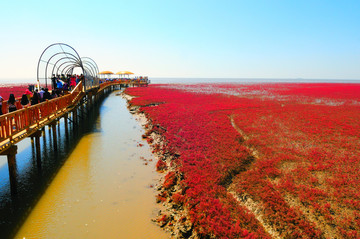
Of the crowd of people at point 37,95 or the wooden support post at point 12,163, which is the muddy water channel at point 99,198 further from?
the crowd of people at point 37,95

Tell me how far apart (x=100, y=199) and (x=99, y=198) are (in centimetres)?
11

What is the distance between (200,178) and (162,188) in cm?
199

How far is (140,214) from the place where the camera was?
917 centimetres

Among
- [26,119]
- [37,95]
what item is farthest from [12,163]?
[37,95]

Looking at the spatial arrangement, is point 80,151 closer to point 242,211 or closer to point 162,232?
point 162,232

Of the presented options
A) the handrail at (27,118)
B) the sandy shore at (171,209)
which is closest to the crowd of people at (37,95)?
the handrail at (27,118)

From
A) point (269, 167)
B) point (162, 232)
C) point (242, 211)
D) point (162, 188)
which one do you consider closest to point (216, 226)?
point (242, 211)

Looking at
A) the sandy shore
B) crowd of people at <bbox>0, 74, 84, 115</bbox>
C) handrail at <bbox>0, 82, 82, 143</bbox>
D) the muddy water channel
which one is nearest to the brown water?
the muddy water channel

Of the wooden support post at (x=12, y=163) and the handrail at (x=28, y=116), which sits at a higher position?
the handrail at (x=28, y=116)

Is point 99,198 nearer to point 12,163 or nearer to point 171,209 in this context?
point 171,209

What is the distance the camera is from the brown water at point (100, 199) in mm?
8195

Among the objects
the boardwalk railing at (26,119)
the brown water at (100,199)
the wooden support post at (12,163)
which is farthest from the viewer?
the wooden support post at (12,163)

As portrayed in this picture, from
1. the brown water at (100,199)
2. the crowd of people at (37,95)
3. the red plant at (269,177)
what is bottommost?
the brown water at (100,199)

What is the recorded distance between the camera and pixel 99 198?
405 inches
